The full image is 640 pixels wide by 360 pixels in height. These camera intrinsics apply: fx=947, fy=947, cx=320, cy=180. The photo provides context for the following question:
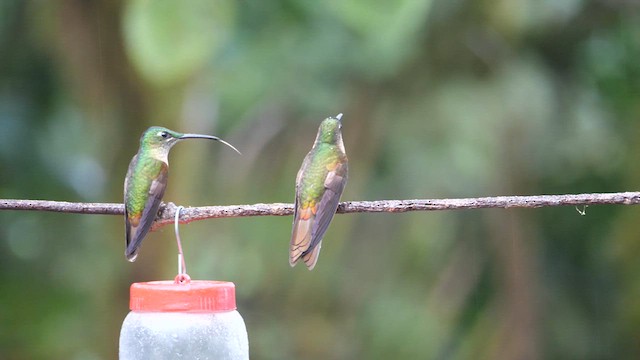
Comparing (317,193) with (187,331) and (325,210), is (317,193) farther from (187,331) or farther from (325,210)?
(187,331)

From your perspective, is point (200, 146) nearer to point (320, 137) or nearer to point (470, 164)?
point (470, 164)

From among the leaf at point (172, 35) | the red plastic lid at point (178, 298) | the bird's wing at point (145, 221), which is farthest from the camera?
the leaf at point (172, 35)

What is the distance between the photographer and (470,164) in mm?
2439

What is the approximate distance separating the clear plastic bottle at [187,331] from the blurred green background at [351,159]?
1.19 metres

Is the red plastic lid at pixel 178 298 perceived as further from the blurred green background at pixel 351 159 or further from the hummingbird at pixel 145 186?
the blurred green background at pixel 351 159

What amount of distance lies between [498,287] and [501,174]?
0.97ft

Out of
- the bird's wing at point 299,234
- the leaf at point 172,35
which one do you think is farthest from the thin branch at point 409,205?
the leaf at point 172,35

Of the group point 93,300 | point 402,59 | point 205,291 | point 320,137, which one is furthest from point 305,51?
point 205,291

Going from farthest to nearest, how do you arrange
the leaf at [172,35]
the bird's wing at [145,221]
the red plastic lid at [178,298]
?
the leaf at [172,35] < the bird's wing at [145,221] < the red plastic lid at [178,298]

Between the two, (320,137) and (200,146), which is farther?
(200,146)

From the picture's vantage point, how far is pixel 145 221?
1132 millimetres

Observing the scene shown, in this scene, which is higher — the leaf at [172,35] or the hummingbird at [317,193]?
the leaf at [172,35]

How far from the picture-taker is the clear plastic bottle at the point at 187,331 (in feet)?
3.31

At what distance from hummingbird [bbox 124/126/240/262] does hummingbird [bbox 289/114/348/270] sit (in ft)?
0.41
